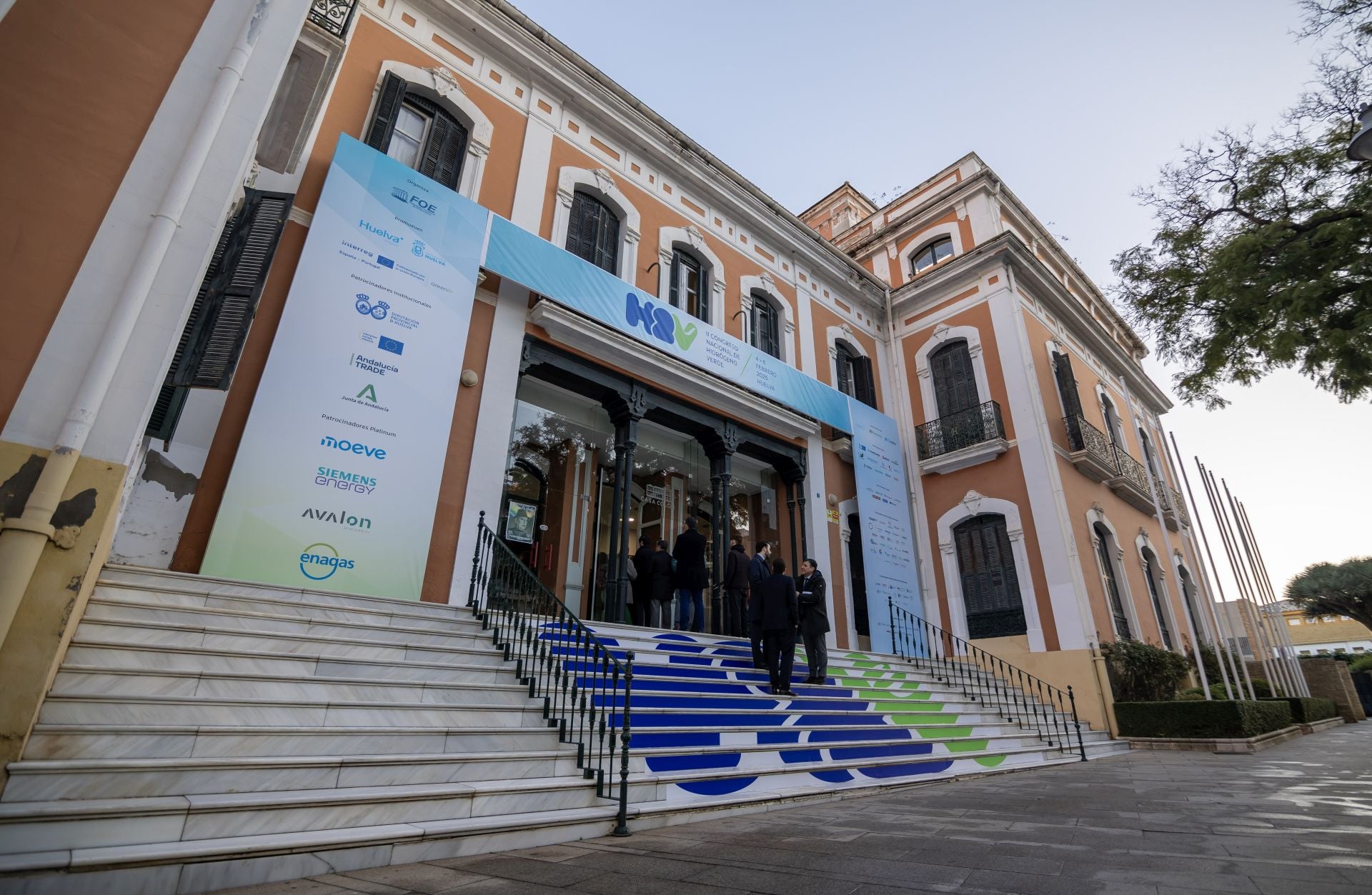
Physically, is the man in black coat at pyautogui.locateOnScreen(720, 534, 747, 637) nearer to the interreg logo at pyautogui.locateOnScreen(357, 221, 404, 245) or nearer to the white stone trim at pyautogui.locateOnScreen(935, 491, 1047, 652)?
the white stone trim at pyautogui.locateOnScreen(935, 491, 1047, 652)

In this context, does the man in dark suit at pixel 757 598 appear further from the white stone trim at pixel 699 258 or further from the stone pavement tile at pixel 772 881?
the white stone trim at pixel 699 258

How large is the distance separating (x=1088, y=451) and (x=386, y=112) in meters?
14.4

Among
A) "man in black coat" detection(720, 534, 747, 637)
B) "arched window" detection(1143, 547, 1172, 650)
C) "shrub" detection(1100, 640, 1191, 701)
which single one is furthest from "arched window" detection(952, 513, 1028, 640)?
"man in black coat" detection(720, 534, 747, 637)

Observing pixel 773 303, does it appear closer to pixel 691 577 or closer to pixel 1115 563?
pixel 691 577

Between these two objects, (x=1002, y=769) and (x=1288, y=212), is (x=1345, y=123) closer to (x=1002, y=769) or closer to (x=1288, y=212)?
(x=1288, y=212)

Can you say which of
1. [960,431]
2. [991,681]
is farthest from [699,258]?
[991,681]

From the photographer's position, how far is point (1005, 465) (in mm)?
13328

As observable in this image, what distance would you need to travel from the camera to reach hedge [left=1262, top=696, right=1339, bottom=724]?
477 inches

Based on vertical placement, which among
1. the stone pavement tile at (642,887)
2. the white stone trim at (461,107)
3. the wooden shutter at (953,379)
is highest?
the white stone trim at (461,107)

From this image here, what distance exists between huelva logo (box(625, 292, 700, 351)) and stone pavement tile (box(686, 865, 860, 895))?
8510 millimetres

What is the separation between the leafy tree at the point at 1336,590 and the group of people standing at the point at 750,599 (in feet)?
108

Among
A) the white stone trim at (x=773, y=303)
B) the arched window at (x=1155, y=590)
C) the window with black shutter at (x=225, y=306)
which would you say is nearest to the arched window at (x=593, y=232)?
the white stone trim at (x=773, y=303)

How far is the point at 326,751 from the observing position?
3.82 metres

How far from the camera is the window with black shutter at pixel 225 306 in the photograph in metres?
5.06
